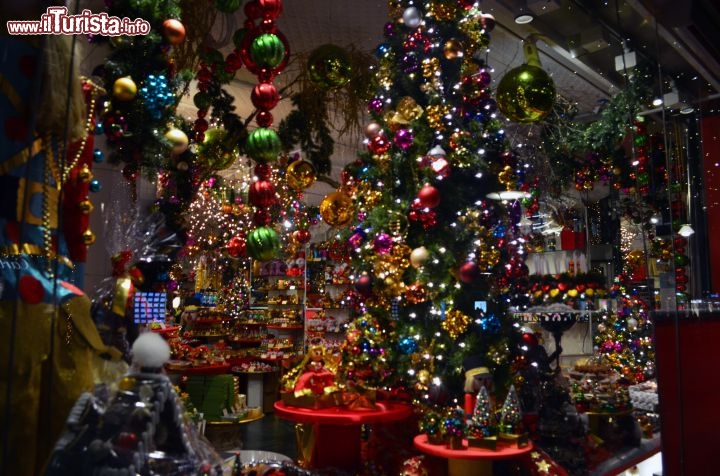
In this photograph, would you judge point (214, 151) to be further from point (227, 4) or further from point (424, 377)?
point (424, 377)

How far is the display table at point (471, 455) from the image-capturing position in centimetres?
258

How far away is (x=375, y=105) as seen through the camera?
3832 mm

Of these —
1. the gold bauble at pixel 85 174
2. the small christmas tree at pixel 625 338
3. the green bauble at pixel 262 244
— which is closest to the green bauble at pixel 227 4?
the green bauble at pixel 262 244

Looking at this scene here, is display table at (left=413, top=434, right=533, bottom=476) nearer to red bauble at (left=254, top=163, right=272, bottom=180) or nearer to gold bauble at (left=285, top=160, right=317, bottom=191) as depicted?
red bauble at (left=254, top=163, right=272, bottom=180)

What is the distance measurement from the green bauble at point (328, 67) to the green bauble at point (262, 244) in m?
1.07

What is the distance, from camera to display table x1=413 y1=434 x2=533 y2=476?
2.58 metres

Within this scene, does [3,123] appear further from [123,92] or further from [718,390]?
[718,390]

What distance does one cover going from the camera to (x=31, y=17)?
1039 millimetres

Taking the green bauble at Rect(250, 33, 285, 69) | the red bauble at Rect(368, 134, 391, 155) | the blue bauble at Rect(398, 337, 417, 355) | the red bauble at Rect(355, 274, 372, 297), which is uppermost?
the red bauble at Rect(368, 134, 391, 155)

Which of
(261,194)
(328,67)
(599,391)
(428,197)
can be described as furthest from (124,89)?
(599,391)

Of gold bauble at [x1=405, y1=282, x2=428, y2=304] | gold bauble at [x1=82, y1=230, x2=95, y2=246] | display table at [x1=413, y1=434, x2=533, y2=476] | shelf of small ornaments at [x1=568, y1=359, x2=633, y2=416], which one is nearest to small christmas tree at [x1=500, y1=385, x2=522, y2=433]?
display table at [x1=413, y1=434, x2=533, y2=476]

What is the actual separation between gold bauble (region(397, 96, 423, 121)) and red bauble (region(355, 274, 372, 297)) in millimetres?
1083

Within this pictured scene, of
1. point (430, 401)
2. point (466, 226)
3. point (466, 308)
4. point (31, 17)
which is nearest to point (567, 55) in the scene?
point (466, 226)

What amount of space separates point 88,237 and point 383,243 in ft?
7.43
